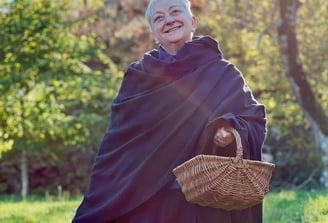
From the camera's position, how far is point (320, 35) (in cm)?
1588

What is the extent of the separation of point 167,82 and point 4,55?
23.0ft

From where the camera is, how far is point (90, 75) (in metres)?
13.4

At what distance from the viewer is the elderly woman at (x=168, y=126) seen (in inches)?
148

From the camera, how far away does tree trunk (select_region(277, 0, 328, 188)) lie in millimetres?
12195

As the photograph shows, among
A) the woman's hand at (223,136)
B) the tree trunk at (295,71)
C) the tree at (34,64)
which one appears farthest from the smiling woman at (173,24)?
the tree trunk at (295,71)

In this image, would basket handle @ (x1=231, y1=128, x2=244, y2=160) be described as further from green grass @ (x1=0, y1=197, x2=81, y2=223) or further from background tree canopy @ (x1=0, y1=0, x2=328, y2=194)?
background tree canopy @ (x1=0, y1=0, x2=328, y2=194)

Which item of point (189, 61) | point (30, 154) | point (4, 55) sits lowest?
point (30, 154)

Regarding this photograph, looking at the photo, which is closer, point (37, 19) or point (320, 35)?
point (37, 19)

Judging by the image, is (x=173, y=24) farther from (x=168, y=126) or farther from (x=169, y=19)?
(x=168, y=126)

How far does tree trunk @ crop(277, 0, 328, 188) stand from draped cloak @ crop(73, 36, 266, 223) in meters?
8.38

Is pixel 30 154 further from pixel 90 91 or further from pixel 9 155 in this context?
pixel 90 91

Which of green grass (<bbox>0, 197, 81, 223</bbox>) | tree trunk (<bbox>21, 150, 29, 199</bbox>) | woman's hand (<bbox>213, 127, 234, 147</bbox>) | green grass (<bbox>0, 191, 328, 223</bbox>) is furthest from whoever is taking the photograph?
tree trunk (<bbox>21, 150, 29, 199</bbox>)

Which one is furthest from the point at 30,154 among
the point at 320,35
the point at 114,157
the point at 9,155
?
the point at 114,157

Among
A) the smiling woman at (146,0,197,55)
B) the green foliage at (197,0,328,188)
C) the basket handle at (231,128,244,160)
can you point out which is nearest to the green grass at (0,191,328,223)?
the smiling woman at (146,0,197,55)
